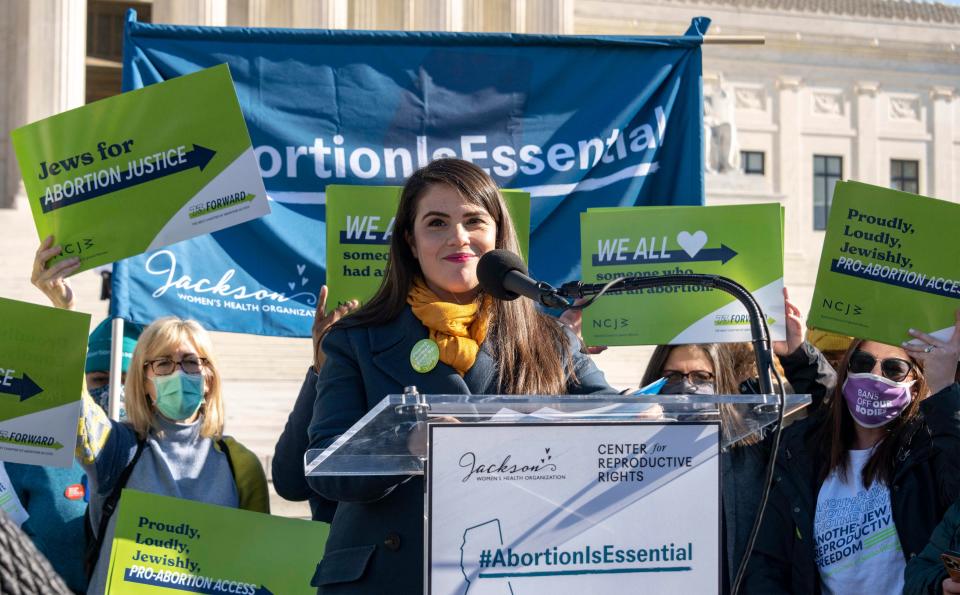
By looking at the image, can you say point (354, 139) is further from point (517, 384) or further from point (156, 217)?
point (517, 384)

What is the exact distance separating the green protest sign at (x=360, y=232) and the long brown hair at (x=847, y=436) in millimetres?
1378

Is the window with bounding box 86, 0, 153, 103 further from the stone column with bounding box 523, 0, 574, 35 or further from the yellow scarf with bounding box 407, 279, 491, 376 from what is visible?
the yellow scarf with bounding box 407, 279, 491, 376

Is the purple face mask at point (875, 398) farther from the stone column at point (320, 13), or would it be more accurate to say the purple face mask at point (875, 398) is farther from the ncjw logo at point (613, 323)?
the stone column at point (320, 13)

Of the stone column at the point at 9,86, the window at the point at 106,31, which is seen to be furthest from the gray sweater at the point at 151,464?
the window at the point at 106,31

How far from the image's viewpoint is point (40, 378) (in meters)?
4.08

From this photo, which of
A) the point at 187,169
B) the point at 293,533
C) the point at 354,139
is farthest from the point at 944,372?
the point at 354,139

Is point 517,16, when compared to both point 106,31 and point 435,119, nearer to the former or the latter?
point 106,31

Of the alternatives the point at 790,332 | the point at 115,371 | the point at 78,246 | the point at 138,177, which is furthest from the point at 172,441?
the point at 790,332

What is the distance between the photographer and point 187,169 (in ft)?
16.4

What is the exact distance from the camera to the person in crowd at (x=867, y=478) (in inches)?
157

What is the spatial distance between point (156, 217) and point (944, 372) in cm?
273

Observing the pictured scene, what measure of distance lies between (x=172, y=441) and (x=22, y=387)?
24.4 inches

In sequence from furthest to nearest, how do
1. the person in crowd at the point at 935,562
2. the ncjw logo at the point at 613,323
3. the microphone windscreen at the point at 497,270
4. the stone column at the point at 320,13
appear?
the stone column at the point at 320,13
the ncjw logo at the point at 613,323
the person in crowd at the point at 935,562
the microphone windscreen at the point at 497,270

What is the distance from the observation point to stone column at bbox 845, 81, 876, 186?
4072cm
